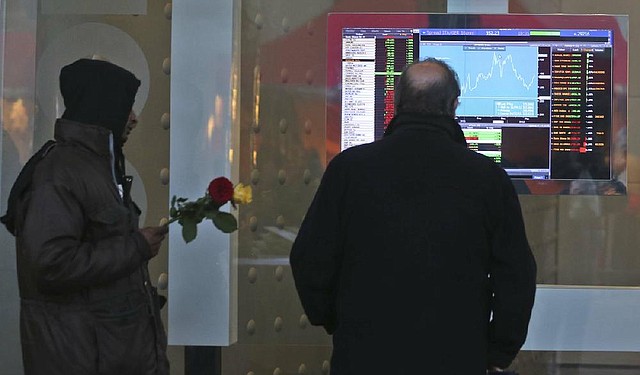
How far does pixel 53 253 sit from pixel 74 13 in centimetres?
175

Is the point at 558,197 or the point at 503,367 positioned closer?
the point at 503,367

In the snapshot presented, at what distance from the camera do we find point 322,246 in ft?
10.4

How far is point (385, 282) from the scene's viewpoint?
3.12 meters

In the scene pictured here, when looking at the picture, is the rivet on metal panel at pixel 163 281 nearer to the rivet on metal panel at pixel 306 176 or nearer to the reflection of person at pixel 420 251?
the rivet on metal panel at pixel 306 176

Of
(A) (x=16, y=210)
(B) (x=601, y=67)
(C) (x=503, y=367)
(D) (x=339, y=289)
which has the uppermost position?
(B) (x=601, y=67)

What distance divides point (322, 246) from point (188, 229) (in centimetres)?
54

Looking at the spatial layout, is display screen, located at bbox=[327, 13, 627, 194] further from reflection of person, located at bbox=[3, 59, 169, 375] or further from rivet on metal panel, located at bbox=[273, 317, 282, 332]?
reflection of person, located at bbox=[3, 59, 169, 375]

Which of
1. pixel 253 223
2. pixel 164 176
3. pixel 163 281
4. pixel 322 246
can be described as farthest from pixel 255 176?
pixel 322 246

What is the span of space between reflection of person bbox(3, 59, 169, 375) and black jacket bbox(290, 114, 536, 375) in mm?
511

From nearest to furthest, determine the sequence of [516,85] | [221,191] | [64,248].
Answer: [64,248], [221,191], [516,85]

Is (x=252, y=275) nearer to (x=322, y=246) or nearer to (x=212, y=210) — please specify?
(x=212, y=210)

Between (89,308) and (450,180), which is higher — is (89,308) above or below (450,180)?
below

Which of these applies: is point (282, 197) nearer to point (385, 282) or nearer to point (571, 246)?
point (571, 246)

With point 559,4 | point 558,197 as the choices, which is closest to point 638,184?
point 558,197
